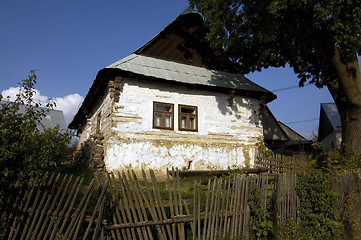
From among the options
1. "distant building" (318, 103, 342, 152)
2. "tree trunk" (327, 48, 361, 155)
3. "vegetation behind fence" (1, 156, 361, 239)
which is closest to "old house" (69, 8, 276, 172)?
"tree trunk" (327, 48, 361, 155)

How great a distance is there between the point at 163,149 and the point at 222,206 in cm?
597

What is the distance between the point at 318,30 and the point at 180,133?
775 cm

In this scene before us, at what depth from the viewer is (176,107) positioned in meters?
11.4

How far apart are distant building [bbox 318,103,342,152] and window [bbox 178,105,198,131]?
19.9 metres

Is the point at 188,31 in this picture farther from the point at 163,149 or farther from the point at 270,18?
the point at 163,149

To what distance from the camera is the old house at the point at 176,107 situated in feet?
33.7

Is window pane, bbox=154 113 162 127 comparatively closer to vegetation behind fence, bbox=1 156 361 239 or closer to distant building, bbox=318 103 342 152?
vegetation behind fence, bbox=1 156 361 239

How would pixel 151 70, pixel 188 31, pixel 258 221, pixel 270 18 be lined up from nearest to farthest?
pixel 258 221 → pixel 270 18 → pixel 151 70 → pixel 188 31

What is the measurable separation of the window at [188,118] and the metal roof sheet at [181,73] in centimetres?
125

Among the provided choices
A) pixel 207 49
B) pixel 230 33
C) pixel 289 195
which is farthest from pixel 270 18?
pixel 289 195

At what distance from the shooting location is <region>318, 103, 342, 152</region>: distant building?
2600cm

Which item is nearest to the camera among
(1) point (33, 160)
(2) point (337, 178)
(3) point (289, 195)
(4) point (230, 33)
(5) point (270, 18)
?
(1) point (33, 160)

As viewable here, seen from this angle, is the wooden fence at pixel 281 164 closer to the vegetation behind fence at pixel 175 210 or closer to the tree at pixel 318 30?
the tree at pixel 318 30

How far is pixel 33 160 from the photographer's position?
358 cm
